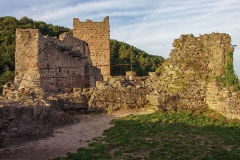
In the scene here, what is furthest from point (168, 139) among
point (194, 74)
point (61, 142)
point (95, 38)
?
point (95, 38)

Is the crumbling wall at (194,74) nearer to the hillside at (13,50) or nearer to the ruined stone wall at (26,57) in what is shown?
the ruined stone wall at (26,57)

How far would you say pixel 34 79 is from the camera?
14273mm

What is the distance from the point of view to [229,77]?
13781 millimetres

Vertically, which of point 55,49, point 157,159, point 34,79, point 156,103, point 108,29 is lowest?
point 157,159

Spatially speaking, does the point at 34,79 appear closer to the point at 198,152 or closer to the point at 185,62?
the point at 185,62

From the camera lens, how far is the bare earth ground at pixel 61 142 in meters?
7.71

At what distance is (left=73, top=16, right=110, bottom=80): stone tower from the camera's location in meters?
28.1

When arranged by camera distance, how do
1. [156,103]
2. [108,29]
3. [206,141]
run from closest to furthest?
[206,141]
[156,103]
[108,29]

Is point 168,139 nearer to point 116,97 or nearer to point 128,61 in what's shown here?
point 116,97

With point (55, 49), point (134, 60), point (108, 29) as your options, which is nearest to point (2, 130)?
point (55, 49)

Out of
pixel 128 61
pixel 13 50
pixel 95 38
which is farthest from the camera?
pixel 128 61

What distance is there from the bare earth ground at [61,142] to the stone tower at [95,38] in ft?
52.6

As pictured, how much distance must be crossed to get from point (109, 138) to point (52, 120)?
310 centimetres

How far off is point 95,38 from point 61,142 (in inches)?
796
